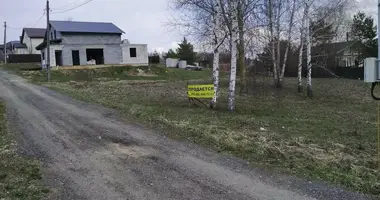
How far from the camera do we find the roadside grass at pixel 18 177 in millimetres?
5164

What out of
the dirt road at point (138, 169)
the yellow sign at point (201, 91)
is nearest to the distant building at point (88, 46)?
the yellow sign at point (201, 91)

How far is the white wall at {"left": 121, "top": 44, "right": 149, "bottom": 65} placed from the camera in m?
47.9

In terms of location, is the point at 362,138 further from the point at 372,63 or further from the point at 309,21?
the point at 309,21

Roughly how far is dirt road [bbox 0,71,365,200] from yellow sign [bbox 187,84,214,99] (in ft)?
17.3

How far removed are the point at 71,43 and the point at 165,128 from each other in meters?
37.0

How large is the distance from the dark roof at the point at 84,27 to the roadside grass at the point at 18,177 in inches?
1520

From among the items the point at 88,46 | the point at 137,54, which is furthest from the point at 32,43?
the point at 137,54

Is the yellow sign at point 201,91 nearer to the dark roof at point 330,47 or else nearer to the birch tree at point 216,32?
the birch tree at point 216,32

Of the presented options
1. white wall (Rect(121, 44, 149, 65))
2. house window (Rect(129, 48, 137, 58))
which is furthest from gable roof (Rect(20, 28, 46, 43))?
house window (Rect(129, 48, 137, 58))

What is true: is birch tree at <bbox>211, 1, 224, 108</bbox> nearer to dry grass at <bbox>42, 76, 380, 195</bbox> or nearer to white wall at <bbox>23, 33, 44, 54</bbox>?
dry grass at <bbox>42, 76, 380, 195</bbox>

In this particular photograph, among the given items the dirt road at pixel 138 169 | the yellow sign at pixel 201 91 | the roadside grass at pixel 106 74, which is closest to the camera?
the dirt road at pixel 138 169

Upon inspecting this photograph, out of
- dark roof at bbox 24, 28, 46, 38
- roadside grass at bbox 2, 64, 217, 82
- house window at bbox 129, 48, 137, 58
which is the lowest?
roadside grass at bbox 2, 64, 217, 82

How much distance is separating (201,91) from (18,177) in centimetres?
983

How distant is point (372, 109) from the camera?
17.8 m
